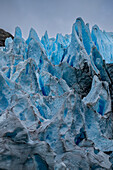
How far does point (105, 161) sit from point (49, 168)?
1.23 metres

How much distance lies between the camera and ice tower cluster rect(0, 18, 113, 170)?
5.97 feet

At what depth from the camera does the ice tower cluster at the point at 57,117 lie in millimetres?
1818

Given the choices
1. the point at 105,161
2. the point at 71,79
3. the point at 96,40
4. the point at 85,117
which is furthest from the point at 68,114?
the point at 96,40

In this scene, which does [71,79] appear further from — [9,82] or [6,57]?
[6,57]

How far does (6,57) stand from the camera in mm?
6535

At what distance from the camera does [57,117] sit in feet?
9.23

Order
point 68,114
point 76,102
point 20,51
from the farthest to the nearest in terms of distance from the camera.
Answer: point 20,51 < point 76,102 < point 68,114

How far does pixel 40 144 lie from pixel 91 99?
285cm

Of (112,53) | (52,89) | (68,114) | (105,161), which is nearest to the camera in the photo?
(105,161)

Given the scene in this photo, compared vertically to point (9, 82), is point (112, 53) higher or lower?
higher

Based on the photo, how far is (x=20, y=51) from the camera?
7828mm

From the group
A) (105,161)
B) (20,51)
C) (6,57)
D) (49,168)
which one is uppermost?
(20,51)

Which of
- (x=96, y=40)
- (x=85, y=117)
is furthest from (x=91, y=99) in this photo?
(x=96, y=40)

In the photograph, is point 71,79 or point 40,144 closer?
point 40,144
